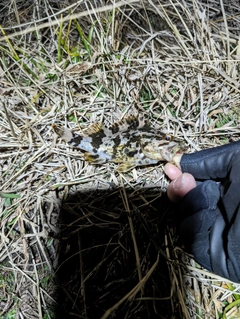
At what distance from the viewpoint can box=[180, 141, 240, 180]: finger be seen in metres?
1.59

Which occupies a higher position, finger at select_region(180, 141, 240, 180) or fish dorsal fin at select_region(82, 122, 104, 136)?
fish dorsal fin at select_region(82, 122, 104, 136)

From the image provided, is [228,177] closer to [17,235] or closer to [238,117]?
[238,117]

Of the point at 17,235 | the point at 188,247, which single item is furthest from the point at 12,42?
the point at 188,247

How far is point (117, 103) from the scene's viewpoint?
193cm

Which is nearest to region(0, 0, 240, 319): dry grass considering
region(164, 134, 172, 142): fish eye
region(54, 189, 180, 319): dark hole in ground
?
region(54, 189, 180, 319): dark hole in ground

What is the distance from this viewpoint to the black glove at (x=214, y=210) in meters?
1.47

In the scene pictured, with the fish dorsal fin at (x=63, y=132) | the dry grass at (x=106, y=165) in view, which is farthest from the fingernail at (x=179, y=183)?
the fish dorsal fin at (x=63, y=132)

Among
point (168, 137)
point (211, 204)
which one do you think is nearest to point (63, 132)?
point (168, 137)

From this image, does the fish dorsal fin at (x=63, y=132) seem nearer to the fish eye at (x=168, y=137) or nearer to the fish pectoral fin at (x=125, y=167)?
the fish pectoral fin at (x=125, y=167)

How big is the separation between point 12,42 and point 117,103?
24.2 inches

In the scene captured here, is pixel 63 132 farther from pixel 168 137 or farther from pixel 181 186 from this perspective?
pixel 181 186

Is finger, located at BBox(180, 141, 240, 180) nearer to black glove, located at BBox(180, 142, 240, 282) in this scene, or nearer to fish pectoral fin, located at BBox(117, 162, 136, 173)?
black glove, located at BBox(180, 142, 240, 282)

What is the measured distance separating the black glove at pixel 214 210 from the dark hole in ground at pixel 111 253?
165 millimetres

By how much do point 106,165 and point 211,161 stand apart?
0.52 m
